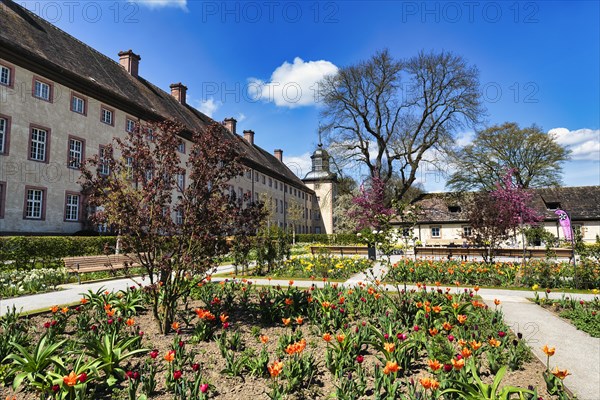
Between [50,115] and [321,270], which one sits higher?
[50,115]

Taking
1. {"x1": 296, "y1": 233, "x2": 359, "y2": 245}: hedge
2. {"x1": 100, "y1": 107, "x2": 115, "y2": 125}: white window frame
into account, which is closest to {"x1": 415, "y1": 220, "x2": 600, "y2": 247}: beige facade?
{"x1": 296, "y1": 233, "x2": 359, "y2": 245}: hedge

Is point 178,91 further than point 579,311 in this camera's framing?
Yes

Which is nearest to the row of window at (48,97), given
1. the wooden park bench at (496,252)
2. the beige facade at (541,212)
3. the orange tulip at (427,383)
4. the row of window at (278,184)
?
the orange tulip at (427,383)

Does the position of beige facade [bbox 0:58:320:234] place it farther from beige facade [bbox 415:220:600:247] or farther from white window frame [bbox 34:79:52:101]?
beige facade [bbox 415:220:600:247]

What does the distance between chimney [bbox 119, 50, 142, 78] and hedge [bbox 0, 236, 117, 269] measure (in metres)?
17.1

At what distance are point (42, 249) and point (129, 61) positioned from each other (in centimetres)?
1978

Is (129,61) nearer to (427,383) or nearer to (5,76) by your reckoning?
(5,76)

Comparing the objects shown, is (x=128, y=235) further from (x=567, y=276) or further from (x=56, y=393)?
(x=567, y=276)

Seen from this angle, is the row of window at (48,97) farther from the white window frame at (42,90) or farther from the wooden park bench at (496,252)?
the wooden park bench at (496,252)

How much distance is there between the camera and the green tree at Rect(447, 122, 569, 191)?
1483 inches

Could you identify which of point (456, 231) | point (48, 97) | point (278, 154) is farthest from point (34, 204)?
point (278, 154)

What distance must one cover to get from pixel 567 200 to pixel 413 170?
23.4m

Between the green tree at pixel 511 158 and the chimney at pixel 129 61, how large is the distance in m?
34.5

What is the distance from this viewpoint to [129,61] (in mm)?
28672
